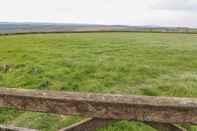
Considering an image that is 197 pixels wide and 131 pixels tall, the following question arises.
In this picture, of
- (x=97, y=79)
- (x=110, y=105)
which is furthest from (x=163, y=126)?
(x=97, y=79)

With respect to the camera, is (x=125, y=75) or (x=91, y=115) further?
(x=125, y=75)

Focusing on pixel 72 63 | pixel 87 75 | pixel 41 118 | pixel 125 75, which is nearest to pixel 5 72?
pixel 72 63

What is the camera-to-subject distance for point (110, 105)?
9.15 ft

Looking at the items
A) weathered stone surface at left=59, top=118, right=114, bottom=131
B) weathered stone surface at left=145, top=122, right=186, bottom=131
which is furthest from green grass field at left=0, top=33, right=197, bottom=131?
weathered stone surface at left=145, top=122, right=186, bottom=131

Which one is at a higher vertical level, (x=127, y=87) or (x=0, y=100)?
(x=0, y=100)

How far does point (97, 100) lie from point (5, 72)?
→ 30.8 ft

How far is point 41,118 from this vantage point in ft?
22.1

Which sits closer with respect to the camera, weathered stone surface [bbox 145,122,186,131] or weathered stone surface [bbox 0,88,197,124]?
weathered stone surface [bbox 0,88,197,124]

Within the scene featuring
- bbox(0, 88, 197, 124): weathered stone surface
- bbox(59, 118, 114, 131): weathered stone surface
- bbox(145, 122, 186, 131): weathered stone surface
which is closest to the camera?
bbox(0, 88, 197, 124): weathered stone surface

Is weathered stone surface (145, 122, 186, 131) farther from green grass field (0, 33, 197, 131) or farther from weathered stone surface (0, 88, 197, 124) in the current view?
green grass field (0, 33, 197, 131)

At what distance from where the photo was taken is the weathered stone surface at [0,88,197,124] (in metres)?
2.67

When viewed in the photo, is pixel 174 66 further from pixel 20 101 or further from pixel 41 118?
pixel 20 101

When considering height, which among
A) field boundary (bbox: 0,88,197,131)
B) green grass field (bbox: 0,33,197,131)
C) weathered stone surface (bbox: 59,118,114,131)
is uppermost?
field boundary (bbox: 0,88,197,131)

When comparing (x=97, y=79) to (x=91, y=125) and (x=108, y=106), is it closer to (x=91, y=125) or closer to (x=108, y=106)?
(x=91, y=125)
